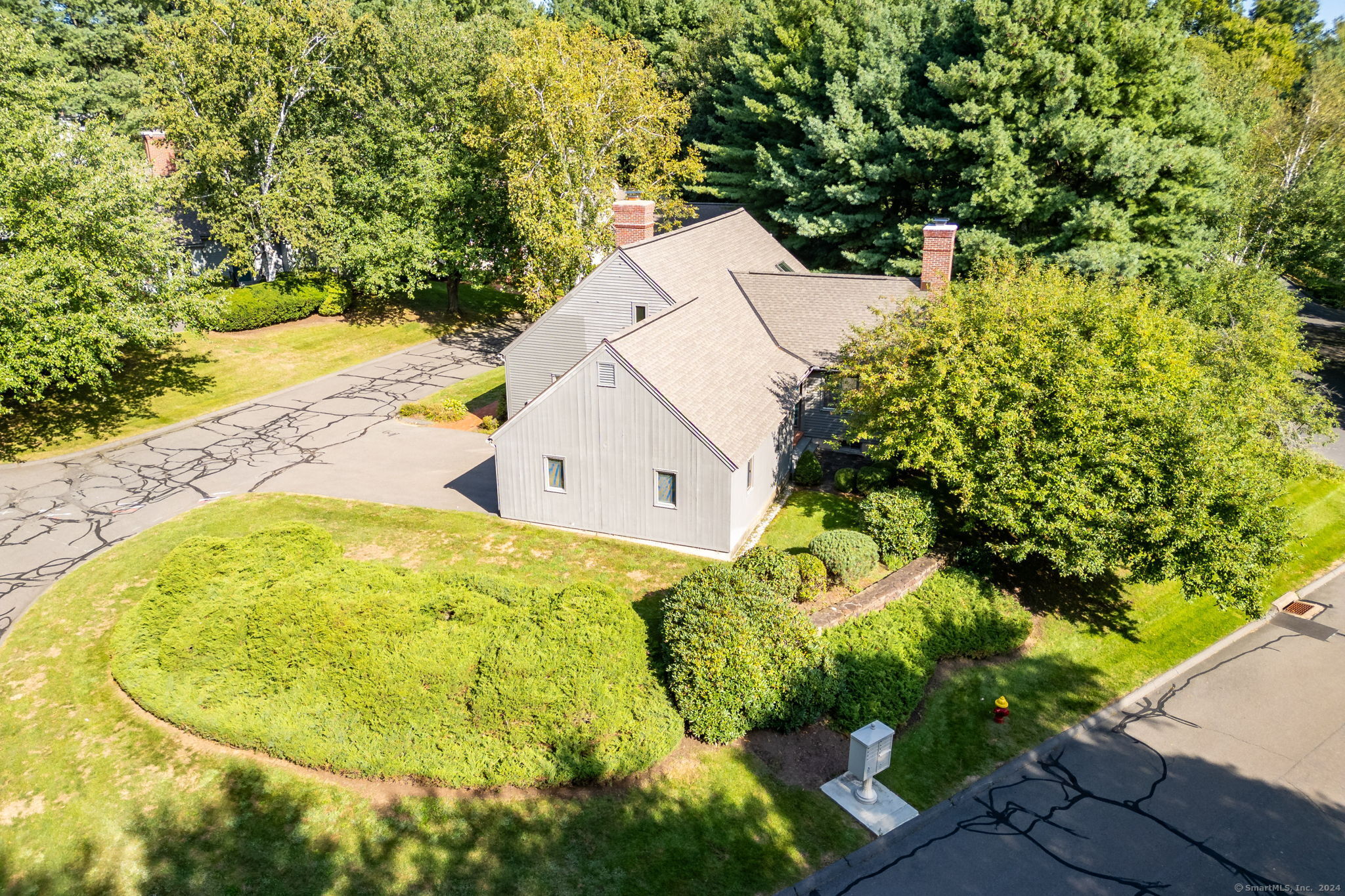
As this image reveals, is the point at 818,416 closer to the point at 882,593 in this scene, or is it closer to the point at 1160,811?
the point at 882,593

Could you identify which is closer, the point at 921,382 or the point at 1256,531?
the point at 1256,531

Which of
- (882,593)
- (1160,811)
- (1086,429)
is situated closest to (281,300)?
(882,593)

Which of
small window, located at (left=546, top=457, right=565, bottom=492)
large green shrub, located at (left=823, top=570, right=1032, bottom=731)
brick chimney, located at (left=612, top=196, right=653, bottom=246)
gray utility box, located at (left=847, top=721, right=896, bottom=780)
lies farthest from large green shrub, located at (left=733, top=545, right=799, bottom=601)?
brick chimney, located at (left=612, top=196, right=653, bottom=246)

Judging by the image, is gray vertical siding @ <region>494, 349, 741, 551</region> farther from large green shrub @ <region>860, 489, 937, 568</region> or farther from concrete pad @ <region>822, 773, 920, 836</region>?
concrete pad @ <region>822, 773, 920, 836</region>

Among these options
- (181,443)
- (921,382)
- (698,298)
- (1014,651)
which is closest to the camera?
(1014,651)

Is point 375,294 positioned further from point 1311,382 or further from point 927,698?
point 1311,382

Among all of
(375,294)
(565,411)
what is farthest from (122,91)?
(565,411)
